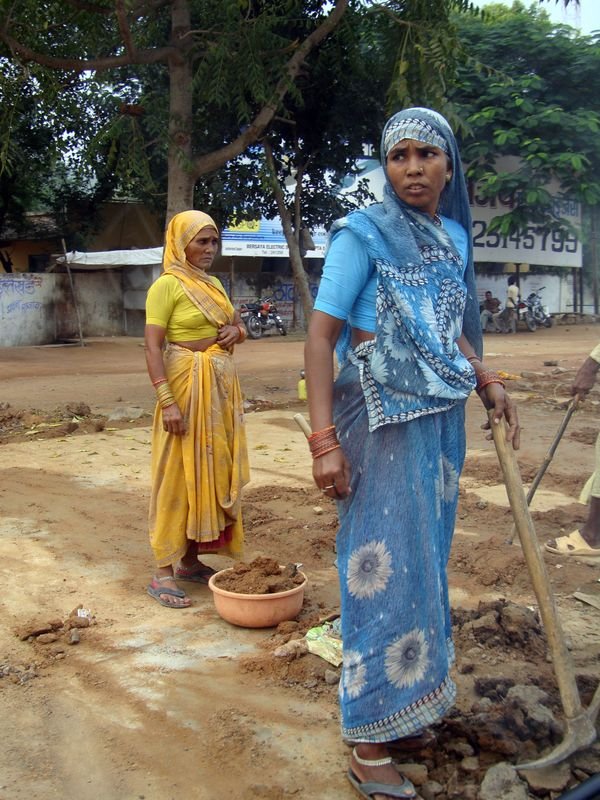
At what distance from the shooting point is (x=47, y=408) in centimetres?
1028

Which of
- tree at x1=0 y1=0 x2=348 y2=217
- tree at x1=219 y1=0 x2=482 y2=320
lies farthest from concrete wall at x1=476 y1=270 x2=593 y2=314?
tree at x1=0 y1=0 x2=348 y2=217

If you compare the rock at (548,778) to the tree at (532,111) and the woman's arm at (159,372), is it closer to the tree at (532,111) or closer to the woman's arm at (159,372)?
the woman's arm at (159,372)

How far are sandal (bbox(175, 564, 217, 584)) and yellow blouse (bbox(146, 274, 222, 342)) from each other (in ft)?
3.93

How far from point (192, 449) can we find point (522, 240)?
18038 millimetres

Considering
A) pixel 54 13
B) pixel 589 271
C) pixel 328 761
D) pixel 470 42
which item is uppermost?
pixel 470 42

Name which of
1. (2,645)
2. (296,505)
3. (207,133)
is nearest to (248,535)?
(296,505)

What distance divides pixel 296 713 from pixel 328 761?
1.03 feet

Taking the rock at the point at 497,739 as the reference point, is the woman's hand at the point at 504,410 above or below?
above

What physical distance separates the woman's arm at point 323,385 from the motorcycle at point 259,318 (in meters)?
19.8

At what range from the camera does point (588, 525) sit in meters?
4.64

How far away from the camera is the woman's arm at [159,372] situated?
390 cm

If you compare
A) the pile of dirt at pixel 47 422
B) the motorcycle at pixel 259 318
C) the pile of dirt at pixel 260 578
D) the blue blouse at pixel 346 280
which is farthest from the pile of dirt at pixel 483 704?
the motorcycle at pixel 259 318

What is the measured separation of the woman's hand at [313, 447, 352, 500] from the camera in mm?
2262

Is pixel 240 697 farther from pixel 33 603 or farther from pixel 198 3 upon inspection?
pixel 198 3
